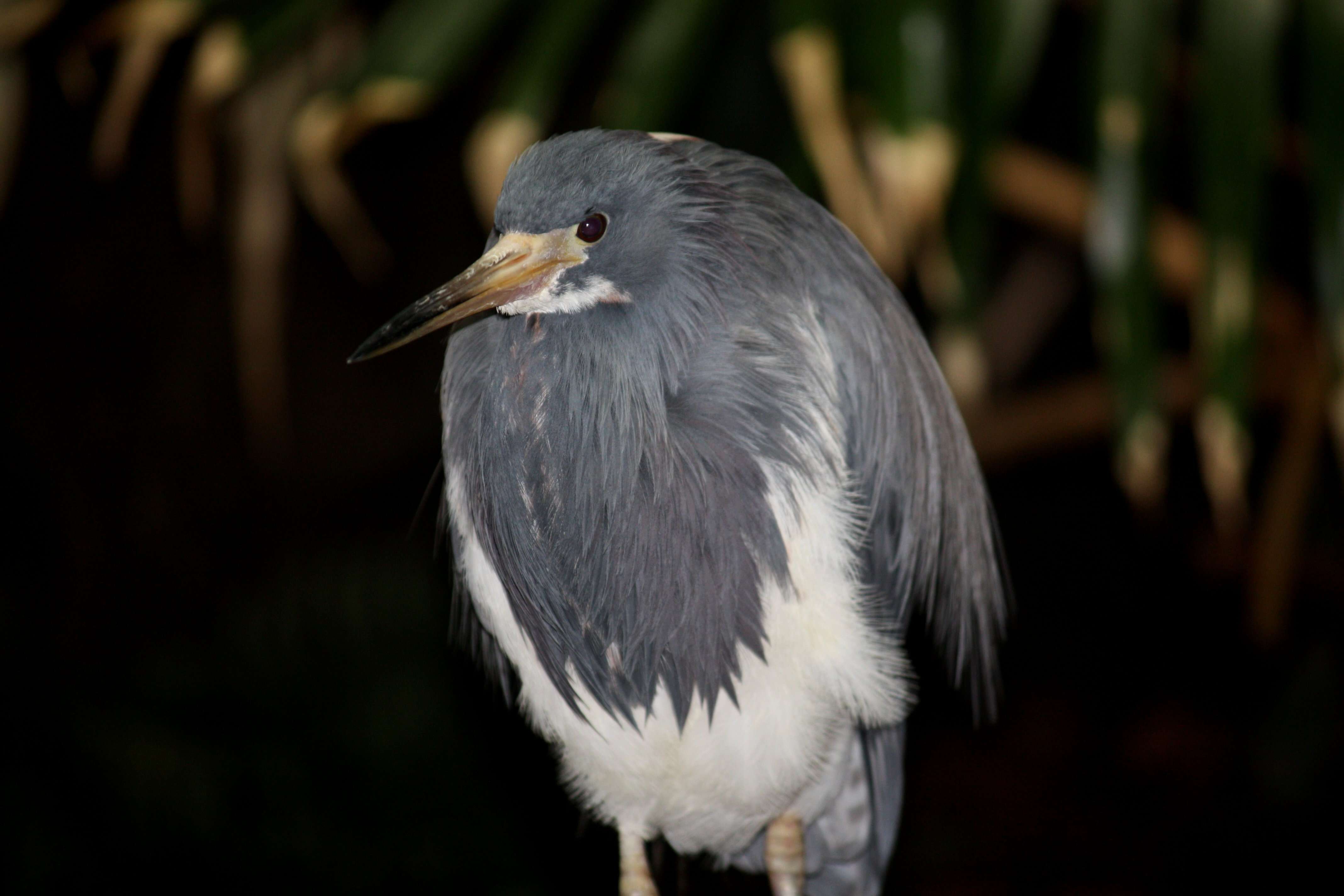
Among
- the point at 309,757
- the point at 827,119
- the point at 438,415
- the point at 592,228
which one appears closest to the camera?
→ the point at 592,228

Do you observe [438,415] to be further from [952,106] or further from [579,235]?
[579,235]

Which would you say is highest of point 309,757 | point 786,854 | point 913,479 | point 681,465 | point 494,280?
point 494,280

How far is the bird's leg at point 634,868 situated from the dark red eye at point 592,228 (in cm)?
58

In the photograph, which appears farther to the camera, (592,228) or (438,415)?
(438,415)

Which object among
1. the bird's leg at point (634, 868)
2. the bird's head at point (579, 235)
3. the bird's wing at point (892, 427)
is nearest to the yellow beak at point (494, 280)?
the bird's head at point (579, 235)

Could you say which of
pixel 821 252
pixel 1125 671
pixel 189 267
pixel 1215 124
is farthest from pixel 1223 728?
pixel 189 267

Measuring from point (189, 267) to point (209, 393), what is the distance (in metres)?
0.30

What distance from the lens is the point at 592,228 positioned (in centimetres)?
98

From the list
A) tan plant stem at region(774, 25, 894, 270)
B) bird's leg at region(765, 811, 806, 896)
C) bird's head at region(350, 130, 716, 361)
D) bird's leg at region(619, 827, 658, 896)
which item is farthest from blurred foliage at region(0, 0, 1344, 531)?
bird's leg at region(619, 827, 658, 896)

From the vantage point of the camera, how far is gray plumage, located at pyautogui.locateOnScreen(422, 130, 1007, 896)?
3.24 feet

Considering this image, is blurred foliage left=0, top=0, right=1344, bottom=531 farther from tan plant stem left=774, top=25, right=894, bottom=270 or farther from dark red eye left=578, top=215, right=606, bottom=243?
dark red eye left=578, top=215, right=606, bottom=243

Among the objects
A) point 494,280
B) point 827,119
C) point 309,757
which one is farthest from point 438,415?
point 494,280

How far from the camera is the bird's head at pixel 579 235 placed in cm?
96

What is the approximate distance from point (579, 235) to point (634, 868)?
0.61 m
